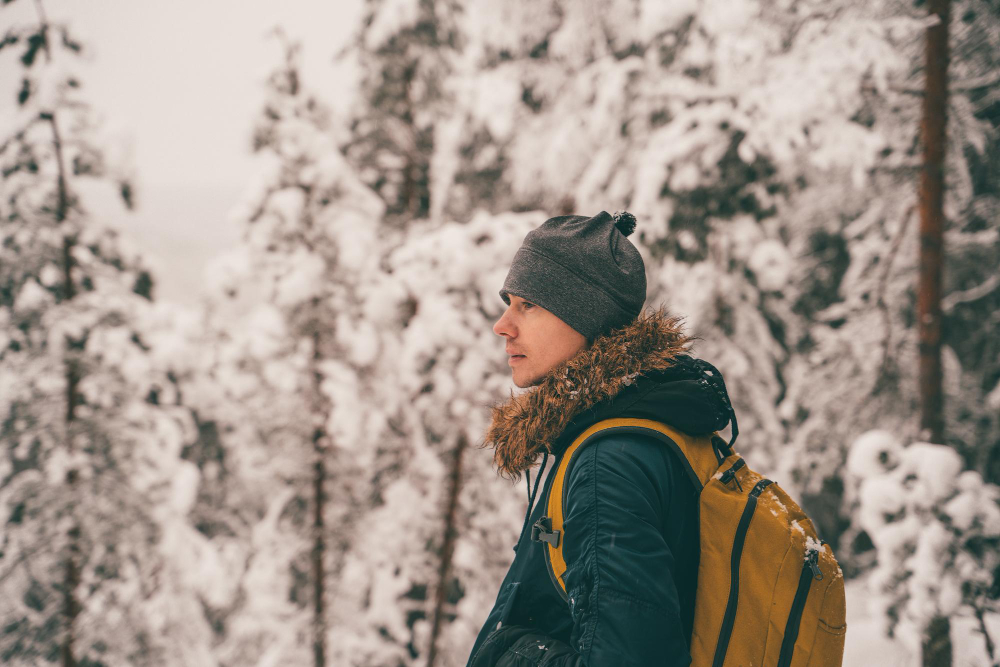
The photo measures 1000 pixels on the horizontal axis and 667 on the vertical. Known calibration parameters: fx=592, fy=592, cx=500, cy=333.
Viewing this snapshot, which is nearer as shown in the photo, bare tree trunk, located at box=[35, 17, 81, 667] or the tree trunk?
the tree trunk

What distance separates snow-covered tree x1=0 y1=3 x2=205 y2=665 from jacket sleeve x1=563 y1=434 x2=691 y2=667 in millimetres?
7240

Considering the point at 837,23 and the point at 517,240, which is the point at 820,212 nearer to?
the point at 837,23

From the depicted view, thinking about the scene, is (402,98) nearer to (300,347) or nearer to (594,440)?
(300,347)

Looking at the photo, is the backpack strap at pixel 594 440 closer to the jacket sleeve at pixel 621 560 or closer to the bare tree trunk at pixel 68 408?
the jacket sleeve at pixel 621 560

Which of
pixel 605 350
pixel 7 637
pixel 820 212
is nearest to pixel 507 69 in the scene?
pixel 820 212

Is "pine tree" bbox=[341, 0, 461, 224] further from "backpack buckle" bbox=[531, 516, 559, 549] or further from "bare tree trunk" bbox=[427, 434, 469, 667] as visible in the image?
"backpack buckle" bbox=[531, 516, 559, 549]

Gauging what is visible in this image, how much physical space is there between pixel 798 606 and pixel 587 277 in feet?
3.37

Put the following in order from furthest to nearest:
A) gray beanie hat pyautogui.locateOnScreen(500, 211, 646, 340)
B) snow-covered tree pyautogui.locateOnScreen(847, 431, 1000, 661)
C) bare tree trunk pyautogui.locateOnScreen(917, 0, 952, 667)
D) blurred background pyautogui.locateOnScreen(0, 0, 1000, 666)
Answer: blurred background pyautogui.locateOnScreen(0, 0, 1000, 666), bare tree trunk pyautogui.locateOnScreen(917, 0, 952, 667), snow-covered tree pyautogui.locateOnScreen(847, 431, 1000, 661), gray beanie hat pyautogui.locateOnScreen(500, 211, 646, 340)

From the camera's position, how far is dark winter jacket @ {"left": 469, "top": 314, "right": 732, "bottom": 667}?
129 centimetres

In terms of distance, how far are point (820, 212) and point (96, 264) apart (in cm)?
955

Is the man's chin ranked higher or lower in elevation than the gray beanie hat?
lower

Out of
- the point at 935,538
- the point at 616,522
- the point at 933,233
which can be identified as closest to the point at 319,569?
the point at 935,538

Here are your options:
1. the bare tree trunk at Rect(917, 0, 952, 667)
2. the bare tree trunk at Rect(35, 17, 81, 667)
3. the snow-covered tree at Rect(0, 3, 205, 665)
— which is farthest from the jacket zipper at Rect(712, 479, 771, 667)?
the bare tree trunk at Rect(35, 17, 81, 667)

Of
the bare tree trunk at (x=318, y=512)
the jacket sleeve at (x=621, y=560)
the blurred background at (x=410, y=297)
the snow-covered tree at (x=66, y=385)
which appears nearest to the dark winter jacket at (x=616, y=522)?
the jacket sleeve at (x=621, y=560)
